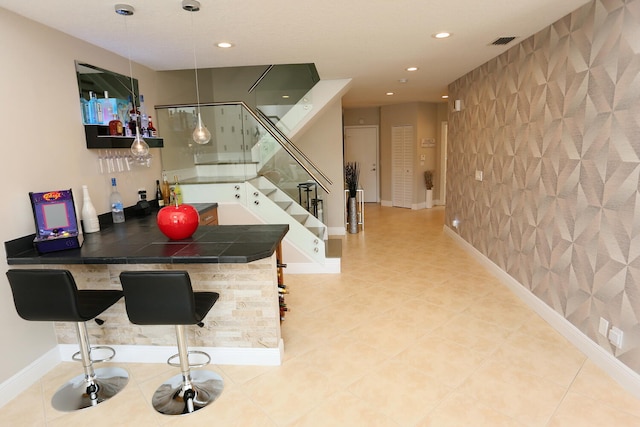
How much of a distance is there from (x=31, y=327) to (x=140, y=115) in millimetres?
2157

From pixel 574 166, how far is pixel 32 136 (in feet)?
13.3

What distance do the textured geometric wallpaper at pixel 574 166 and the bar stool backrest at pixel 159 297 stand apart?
2.72 metres

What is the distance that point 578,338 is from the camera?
2.81 meters

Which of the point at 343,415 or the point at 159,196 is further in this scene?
the point at 159,196

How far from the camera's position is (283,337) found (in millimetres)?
3137

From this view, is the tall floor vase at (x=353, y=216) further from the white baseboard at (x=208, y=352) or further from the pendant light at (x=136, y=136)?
the white baseboard at (x=208, y=352)

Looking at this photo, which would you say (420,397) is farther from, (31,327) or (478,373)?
(31,327)

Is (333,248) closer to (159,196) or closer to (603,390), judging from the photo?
(159,196)

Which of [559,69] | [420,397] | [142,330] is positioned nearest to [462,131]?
[559,69]

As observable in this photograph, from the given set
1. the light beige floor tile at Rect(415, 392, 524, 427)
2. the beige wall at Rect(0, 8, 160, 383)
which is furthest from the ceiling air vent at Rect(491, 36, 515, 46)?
the beige wall at Rect(0, 8, 160, 383)

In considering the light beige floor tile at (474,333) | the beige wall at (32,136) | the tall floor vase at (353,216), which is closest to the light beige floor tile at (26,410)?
the beige wall at (32,136)

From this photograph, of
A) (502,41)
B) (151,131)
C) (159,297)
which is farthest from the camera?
(151,131)

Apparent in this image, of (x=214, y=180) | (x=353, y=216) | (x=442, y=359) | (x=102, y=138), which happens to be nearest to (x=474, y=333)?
(x=442, y=359)

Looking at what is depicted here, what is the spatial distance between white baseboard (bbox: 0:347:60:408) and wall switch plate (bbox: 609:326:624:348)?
4.00 m
